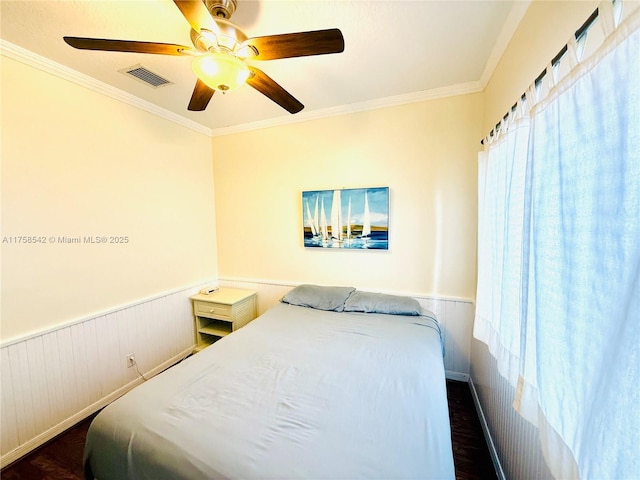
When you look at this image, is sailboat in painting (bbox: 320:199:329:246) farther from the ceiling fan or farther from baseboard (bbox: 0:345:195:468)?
baseboard (bbox: 0:345:195:468)

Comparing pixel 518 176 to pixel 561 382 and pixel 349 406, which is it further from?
pixel 349 406

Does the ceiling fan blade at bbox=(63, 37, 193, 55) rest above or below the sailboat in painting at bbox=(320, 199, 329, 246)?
above

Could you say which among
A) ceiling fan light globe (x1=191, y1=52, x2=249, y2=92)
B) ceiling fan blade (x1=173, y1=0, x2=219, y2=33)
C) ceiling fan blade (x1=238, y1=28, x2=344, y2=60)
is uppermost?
ceiling fan blade (x1=173, y1=0, x2=219, y2=33)

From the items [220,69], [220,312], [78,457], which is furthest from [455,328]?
[78,457]

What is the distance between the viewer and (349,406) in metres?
1.19

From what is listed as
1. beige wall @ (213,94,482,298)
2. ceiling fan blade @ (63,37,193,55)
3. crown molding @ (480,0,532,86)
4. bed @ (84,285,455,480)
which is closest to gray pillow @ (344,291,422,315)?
beige wall @ (213,94,482,298)

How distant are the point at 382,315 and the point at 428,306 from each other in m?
0.53

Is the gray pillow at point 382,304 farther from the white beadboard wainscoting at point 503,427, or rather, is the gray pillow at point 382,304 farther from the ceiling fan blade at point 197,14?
the ceiling fan blade at point 197,14

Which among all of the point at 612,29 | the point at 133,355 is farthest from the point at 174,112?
the point at 612,29

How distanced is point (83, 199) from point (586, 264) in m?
2.92

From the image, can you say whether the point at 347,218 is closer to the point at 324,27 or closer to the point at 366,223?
the point at 366,223

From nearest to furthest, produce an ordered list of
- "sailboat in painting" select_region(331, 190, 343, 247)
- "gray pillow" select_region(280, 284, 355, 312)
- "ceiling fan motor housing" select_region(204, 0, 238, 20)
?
1. "ceiling fan motor housing" select_region(204, 0, 238, 20)
2. "gray pillow" select_region(280, 284, 355, 312)
3. "sailboat in painting" select_region(331, 190, 343, 247)

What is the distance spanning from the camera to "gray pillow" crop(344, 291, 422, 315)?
2207 mm

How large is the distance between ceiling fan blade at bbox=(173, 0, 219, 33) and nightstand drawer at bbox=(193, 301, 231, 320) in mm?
2298
